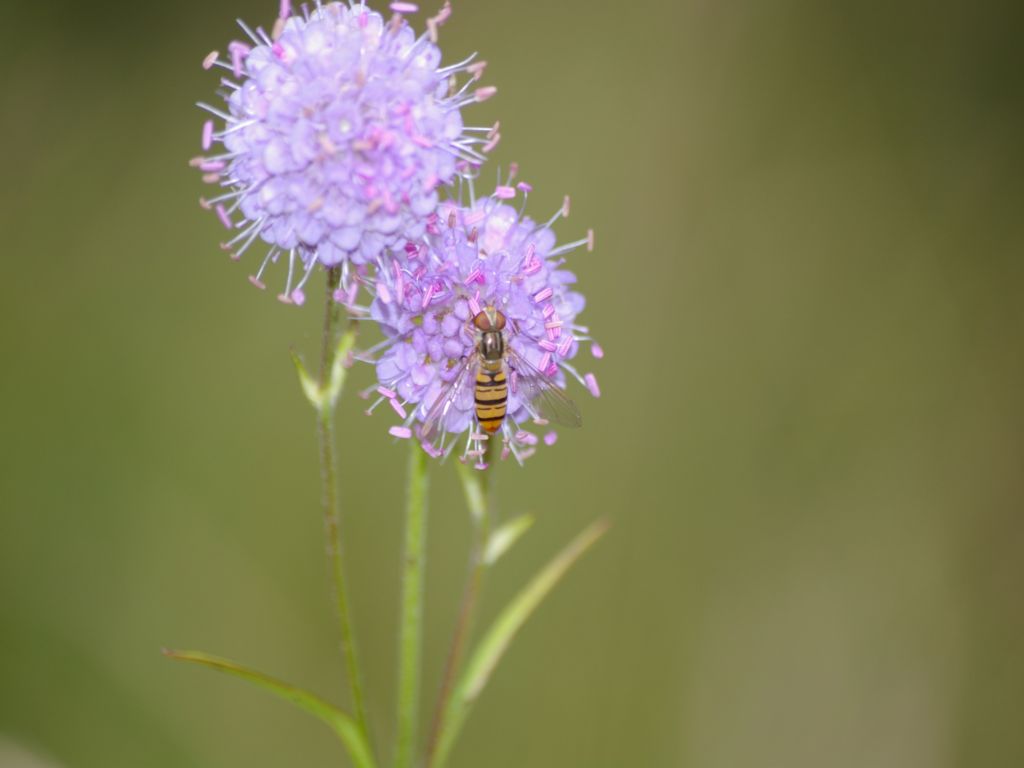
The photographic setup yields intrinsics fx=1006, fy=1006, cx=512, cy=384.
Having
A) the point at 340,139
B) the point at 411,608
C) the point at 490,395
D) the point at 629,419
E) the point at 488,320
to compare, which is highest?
the point at 340,139

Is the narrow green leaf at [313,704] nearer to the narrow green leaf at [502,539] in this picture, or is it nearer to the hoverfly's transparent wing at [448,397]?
the narrow green leaf at [502,539]

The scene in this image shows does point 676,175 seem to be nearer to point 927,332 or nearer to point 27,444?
point 927,332

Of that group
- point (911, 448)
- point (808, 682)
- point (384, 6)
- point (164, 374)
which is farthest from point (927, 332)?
point (164, 374)

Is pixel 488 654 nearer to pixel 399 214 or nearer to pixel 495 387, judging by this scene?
pixel 495 387

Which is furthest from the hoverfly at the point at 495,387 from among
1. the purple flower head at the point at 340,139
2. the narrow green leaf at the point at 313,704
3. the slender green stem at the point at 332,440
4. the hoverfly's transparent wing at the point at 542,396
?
the narrow green leaf at the point at 313,704

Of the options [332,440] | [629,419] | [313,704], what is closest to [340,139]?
[332,440]

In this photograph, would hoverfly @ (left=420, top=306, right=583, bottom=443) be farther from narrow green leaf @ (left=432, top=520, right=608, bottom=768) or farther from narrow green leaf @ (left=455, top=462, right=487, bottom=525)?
narrow green leaf @ (left=432, top=520, right=608, bottom=768)
